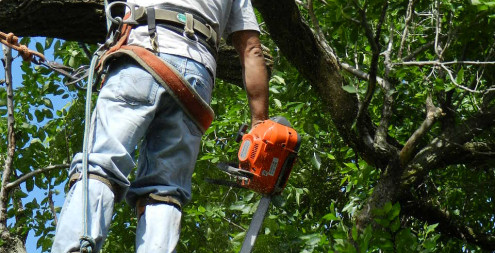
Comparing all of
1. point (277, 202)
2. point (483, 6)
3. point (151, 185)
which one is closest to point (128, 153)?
point (151, 185)

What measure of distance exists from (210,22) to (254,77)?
0.29 m

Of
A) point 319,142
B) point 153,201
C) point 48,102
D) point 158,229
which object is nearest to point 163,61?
point 153,201

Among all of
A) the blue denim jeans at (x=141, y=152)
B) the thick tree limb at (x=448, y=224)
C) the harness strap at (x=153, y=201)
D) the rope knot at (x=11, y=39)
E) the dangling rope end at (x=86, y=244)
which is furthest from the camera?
the thick tree limb at (x=448, y=224)

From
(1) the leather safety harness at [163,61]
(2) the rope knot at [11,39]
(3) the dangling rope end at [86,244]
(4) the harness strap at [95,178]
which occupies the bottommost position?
(3) the dangling rope end at [86,244]

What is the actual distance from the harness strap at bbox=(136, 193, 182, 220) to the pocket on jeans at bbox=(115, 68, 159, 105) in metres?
0.33

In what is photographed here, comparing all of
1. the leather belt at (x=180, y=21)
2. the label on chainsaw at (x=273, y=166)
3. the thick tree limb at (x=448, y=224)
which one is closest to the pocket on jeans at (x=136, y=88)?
the leather belt at (x=180, y=21)

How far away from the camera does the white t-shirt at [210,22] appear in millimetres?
3299

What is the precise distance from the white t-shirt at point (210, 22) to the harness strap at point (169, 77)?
96mm

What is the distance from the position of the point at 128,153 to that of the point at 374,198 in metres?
2.81

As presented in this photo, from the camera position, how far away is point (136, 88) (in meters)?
3.12

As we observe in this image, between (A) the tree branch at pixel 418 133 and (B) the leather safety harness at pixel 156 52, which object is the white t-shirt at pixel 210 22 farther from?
(A) the tree branch at pixel 418 133

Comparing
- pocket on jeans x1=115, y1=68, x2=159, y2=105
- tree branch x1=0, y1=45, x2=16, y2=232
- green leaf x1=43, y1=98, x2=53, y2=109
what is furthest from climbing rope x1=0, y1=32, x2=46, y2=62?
green leaf x1=43, y1=98, x2=53, y2=109

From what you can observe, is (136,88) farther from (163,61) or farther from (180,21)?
(180,21)

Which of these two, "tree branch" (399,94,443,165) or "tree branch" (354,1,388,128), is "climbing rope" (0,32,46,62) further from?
"tree branch" (399,94,443,165)
